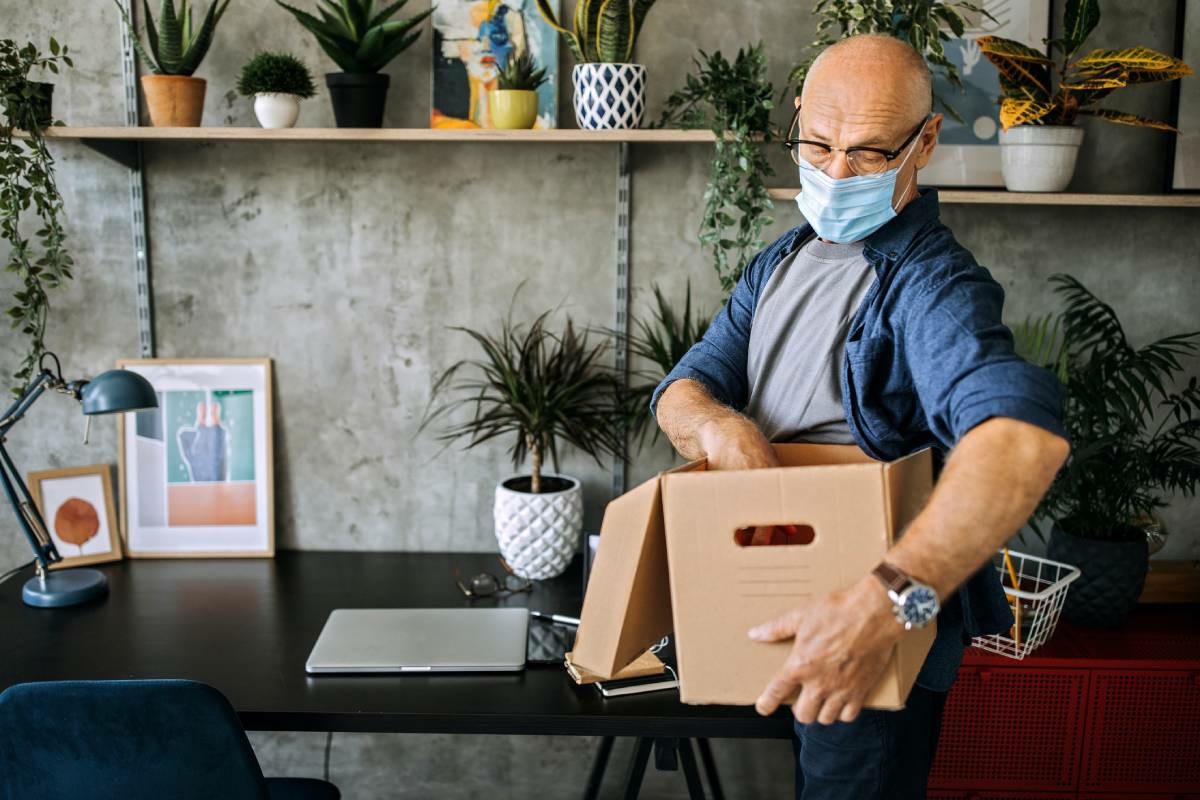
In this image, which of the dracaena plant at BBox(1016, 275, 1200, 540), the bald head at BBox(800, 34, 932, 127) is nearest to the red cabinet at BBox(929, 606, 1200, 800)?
the dracaena plant at BBox(1016, 275, 1200, 540)

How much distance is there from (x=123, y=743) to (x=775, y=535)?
104cm

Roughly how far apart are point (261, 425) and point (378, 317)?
408mm

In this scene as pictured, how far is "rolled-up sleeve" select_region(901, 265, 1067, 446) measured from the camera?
1062mm

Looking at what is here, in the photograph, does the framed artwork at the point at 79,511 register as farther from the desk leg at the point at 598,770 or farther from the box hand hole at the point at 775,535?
the box hand hole at the point at 775,535

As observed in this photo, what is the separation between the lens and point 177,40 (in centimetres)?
223

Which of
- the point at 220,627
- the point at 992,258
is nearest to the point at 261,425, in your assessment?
the point at 220,627

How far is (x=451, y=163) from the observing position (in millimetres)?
2473

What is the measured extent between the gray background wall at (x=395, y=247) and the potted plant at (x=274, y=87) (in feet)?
0.57

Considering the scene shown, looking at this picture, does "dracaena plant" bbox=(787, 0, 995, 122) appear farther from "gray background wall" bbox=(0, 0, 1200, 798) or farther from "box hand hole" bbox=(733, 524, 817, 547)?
"box hand hole" bbox=(733, 524, 817, 547)

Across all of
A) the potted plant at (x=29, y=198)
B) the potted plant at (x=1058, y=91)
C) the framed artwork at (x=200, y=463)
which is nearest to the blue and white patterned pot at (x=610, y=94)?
the potted plant at (x=1058, y=91)

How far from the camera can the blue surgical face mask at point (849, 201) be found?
1366 millimetres

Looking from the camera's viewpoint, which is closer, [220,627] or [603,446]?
[220,627]

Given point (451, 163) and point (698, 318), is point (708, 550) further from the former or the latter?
point (451, 163)

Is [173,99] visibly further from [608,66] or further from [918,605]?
[918,605]
